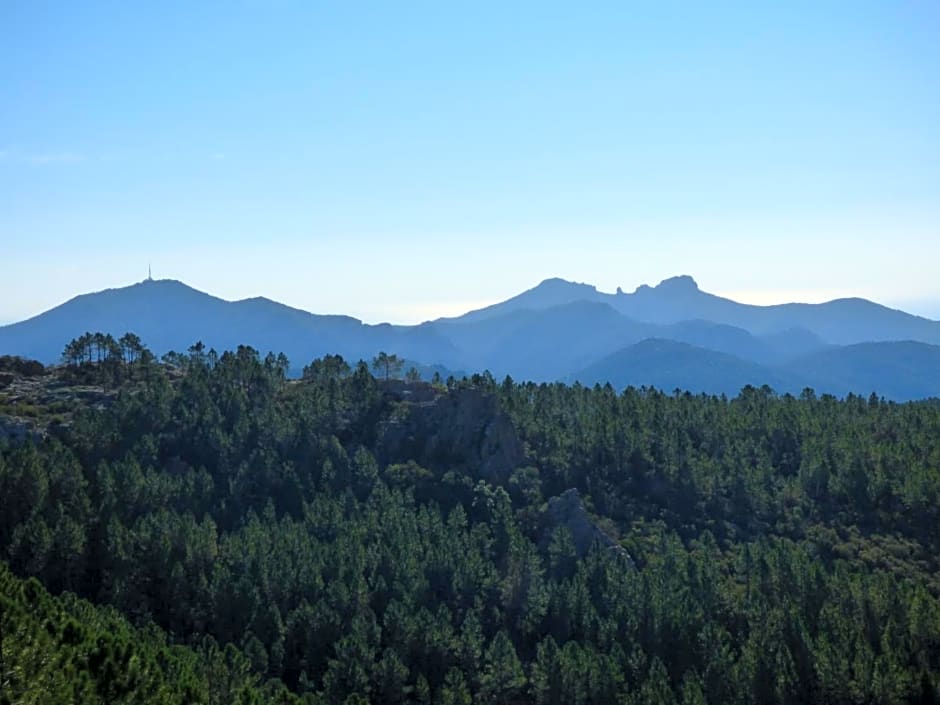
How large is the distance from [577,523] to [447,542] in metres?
18.5

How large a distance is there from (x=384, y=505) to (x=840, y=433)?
248ft

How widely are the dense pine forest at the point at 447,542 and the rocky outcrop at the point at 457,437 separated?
371 millimetres

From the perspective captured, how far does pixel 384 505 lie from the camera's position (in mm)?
109875

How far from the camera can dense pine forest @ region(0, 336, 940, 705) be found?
239 feet

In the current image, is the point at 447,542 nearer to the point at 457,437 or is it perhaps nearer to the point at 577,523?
the point at 577,523

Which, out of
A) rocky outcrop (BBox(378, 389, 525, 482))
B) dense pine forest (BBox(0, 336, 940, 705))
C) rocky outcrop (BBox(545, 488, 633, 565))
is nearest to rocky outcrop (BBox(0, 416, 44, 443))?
dense pine forest (BBox(0, 336, 940, 705))

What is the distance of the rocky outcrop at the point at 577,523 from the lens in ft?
341

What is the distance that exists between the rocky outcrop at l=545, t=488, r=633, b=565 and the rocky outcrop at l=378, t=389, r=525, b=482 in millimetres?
11758

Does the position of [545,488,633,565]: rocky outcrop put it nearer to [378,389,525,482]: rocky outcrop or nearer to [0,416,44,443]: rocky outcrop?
[378,389,525,482]: rocky outcrop

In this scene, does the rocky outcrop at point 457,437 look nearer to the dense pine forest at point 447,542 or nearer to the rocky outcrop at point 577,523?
the dense pine forest at point 447,542

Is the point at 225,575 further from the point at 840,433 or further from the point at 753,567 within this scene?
the point at 840,433

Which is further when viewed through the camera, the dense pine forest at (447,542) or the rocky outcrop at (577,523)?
the rocky outcrop at (577,523)

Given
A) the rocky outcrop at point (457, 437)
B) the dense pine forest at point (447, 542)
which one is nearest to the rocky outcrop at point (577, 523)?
the dense pine forest at point (447, 542)

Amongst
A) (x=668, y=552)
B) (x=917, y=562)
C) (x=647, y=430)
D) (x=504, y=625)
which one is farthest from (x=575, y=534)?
(x=917, y=562)
